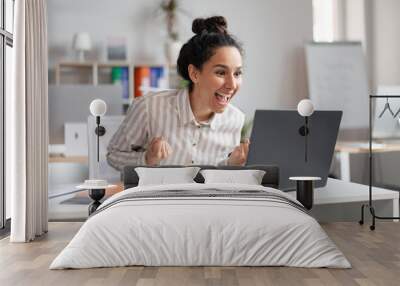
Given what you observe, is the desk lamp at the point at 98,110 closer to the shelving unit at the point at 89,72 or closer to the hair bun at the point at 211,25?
the shelving unit at the point at 89,72

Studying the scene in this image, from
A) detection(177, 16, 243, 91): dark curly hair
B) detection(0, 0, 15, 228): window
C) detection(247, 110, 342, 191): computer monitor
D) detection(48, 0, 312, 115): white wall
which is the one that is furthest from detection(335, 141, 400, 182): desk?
detection(0, 0, 15, 228): window

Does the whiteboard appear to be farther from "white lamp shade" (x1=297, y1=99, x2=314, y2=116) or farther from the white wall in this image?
"white lamp shade" (x1=297, y1=99, x2=314, y2=116)

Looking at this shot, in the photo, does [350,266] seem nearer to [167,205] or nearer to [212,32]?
[167,205]

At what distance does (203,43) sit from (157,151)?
1092 mm

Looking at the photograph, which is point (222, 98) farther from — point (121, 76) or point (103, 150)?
point (103, 150)

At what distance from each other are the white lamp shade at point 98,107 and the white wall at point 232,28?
1.89 ft

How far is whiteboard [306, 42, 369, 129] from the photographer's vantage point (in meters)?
6.50

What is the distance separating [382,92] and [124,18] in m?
2.68

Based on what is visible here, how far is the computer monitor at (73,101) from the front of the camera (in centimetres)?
634

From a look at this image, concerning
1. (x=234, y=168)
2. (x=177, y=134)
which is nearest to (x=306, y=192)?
(x=234, y=168)

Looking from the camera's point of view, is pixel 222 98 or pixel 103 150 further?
pixel 222 98

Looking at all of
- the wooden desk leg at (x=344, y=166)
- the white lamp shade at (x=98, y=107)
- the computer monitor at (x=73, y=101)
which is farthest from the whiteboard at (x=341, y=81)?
the white lamp shade at (x=98, y=107)

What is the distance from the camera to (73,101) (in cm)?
652

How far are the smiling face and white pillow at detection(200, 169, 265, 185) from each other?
2.34ft
